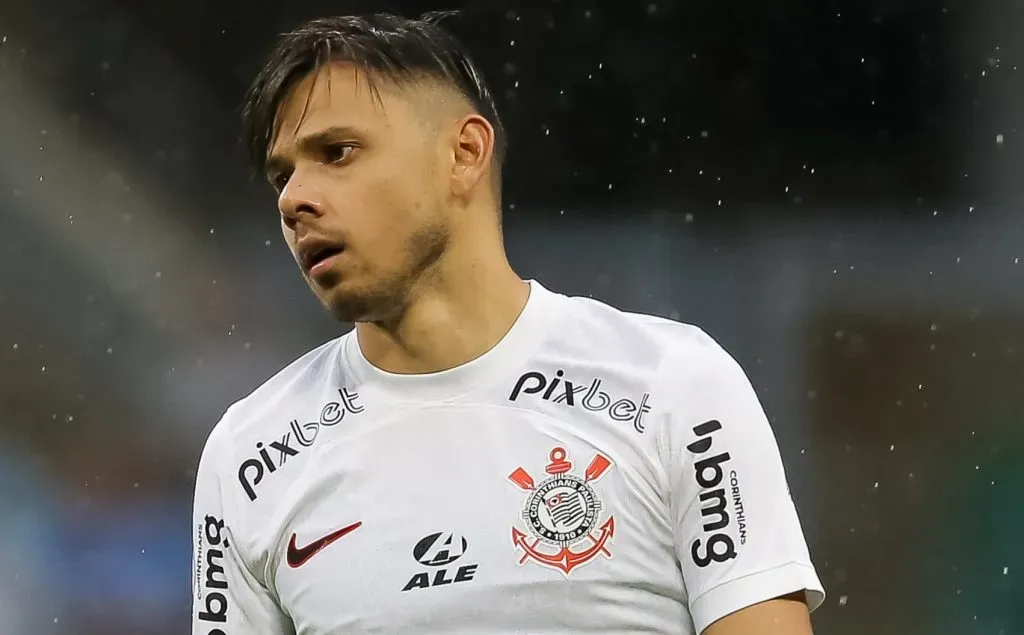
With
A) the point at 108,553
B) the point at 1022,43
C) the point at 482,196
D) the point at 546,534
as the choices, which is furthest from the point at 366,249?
the point at 1022,43

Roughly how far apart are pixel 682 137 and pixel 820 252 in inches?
8.7

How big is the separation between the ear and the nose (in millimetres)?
103

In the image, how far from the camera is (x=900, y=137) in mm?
1578

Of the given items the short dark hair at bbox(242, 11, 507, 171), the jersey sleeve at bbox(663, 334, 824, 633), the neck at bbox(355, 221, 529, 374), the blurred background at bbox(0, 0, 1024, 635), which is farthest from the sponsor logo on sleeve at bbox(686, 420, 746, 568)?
the blurred background at bbox(0, 0, 1024, 635)

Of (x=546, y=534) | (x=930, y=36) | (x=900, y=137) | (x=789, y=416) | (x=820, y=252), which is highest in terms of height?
(x=930, y=36)

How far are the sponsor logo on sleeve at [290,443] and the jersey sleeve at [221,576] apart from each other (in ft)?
0.07

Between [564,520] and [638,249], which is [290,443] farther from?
[638,249]

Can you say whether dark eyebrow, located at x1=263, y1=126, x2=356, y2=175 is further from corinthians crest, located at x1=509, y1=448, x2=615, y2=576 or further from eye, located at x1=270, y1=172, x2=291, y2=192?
corinthians crest, located at x1=509, y1=448, x2=615, y2=576

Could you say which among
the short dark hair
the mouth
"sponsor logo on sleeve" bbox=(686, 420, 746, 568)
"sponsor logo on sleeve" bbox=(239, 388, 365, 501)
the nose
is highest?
the short dark hair

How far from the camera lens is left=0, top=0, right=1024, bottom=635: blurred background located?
1.45m

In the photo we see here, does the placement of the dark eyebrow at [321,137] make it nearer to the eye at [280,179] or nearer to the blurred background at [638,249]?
the eye at [280,179]

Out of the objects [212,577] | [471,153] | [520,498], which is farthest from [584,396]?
[212,577]

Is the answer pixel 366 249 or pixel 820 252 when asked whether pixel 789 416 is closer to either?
pixel 820 252

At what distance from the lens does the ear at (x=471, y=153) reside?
3.02ft
